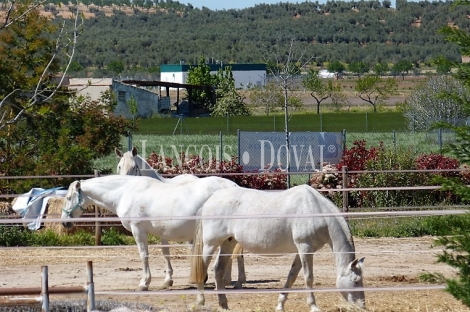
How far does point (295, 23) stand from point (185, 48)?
3786cm

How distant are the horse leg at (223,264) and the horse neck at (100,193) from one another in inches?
101

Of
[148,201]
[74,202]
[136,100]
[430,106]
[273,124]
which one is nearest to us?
[148,201]

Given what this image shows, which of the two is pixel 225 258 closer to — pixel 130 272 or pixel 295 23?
pixel 130 272

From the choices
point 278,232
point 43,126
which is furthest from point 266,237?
point 43,126

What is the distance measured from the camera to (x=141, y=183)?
13422 mm

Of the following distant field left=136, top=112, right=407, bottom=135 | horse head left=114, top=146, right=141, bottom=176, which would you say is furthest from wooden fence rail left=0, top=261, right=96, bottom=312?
distant field left=136, top=112, right=407, bottom=135

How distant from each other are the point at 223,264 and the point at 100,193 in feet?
9.87

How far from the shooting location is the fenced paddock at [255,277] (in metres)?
10.9

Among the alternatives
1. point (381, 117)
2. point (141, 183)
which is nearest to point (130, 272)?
point (141, 183)

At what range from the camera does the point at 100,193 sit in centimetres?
1355

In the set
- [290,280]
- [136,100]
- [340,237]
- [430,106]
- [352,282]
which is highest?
[136,100]

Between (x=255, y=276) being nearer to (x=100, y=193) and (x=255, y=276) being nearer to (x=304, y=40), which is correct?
(x=100, y=193)

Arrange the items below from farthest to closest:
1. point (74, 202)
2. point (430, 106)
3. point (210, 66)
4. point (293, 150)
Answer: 1. point (210, 66)
2. point (430, 106)
3. point (293, 150)
4. point (74, 202)

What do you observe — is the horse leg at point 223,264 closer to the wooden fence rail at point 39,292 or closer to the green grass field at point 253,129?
the wooden fence rail at point 39,292
